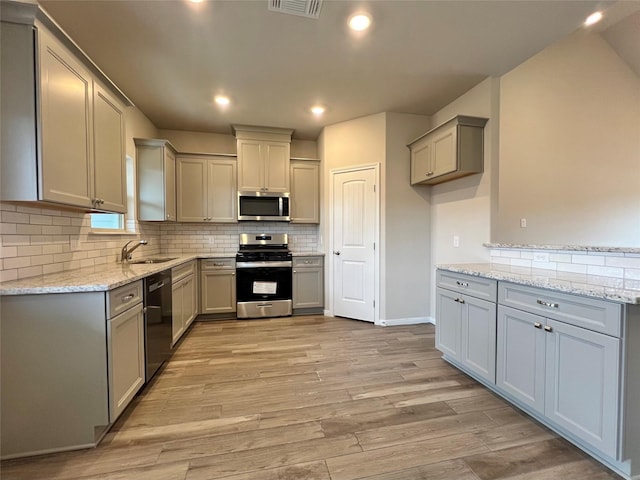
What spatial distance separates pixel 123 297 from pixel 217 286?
213cm

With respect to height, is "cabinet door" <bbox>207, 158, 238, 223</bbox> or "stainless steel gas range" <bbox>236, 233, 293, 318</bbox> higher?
"cabinet door" <bbox>207, 158, 238, 223</bbox>

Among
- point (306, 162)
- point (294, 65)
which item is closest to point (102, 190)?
point (294, 65)

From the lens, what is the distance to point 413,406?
190cm

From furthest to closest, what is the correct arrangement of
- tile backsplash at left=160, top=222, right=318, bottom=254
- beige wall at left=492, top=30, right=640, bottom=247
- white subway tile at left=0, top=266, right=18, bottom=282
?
tile backsplash at left=160, top=222, right=318, bottom=254 → beige wall at left=492, top=30, right=640, bottom=247 → white subway tile at left=0, top=266, right=18, bottom=282

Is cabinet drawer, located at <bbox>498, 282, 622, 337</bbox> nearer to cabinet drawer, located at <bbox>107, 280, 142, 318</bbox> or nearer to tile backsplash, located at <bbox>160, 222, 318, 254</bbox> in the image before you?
cabinet drawer, located at <bbox>107, 280, 142, 318</bbox>


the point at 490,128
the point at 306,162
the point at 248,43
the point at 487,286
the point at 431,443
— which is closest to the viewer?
the point at 431,443

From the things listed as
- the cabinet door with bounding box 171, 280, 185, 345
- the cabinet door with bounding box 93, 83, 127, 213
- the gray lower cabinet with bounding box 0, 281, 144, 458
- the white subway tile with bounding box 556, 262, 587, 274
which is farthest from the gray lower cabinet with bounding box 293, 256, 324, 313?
the white subway tile with bounding box 556, 262, 587, 274

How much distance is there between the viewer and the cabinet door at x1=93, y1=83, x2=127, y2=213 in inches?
75.7

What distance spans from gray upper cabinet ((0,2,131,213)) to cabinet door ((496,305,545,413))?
2.89 meters

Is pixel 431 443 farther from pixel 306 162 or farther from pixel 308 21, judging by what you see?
pixel 306 162

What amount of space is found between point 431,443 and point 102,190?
2709 millimetres

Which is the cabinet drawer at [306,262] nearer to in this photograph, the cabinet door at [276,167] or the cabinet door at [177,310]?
the cabinet door at [276,167]

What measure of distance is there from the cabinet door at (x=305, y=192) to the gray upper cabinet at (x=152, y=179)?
173 cm

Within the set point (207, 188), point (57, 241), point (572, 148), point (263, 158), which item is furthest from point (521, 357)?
point (207, 188)
